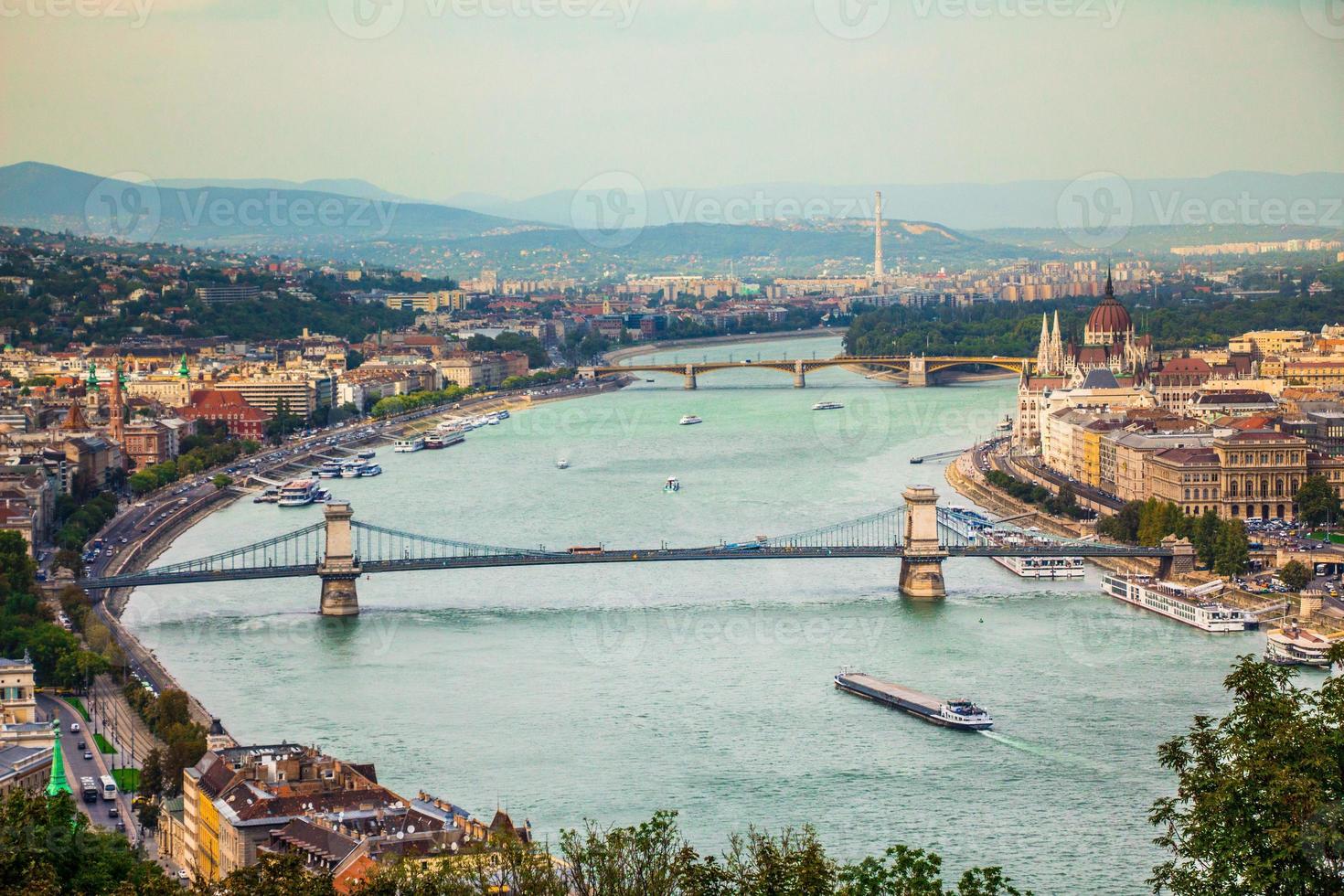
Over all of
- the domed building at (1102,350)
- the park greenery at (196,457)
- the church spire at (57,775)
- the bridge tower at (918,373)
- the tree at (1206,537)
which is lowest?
the park greenery at (196,457)

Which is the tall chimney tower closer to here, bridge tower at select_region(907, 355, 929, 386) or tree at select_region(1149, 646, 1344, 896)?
bridge tower at select_region(907, 355, 929, 386)

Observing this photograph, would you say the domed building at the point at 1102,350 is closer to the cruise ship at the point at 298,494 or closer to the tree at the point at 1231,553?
the cruise ship at the point at 298,494

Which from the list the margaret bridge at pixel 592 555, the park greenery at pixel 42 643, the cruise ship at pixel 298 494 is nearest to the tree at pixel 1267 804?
the park greenery at pixel 42 643

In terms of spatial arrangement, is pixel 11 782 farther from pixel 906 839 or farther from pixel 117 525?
pixel 117 525

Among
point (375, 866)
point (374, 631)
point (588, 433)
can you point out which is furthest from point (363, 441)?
point (375, 866)

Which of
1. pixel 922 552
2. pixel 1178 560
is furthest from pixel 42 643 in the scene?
pixel 1178 560

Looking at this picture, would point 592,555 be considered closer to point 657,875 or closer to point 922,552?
point 922,552

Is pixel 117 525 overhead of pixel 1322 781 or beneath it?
beneath
